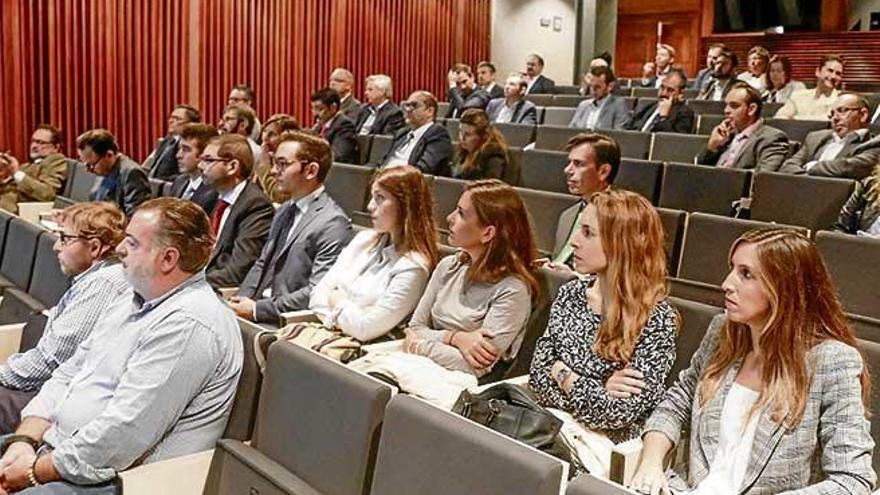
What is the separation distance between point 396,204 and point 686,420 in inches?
50.5

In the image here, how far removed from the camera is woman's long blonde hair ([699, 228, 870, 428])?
5.87 ft

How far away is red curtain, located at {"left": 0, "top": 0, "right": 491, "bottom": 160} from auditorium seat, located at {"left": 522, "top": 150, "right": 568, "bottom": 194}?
413 cm

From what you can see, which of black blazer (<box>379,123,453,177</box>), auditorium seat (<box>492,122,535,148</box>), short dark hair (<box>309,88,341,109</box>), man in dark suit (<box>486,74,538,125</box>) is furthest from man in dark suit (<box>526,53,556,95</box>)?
black blazer (<box>379,123,453,177</box>)

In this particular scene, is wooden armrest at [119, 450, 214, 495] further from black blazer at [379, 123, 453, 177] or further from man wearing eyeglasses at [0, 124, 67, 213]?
man wearing eyeglasses at [0, 124, 67, 213]

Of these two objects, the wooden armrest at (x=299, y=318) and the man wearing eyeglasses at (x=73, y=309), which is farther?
the wooden armrest at (x=299, y=318)

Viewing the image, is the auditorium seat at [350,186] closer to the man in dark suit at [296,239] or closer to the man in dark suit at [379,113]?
the man in dark suit at [296,239]

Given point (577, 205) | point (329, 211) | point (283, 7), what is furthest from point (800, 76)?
point (329, 211)

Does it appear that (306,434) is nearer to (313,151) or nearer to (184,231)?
(184,231)

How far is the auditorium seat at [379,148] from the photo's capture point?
20.7 feet

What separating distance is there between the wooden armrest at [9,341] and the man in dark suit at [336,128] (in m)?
3.27

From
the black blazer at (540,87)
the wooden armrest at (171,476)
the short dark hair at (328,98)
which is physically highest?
the black blazer at (540,87)

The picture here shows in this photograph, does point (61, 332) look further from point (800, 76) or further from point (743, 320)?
point (800, 76)

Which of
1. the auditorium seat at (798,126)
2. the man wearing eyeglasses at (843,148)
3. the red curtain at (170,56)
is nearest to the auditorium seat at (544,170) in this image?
the man wearing eyeglasses at (843,148)

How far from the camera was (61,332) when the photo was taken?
2.63m
